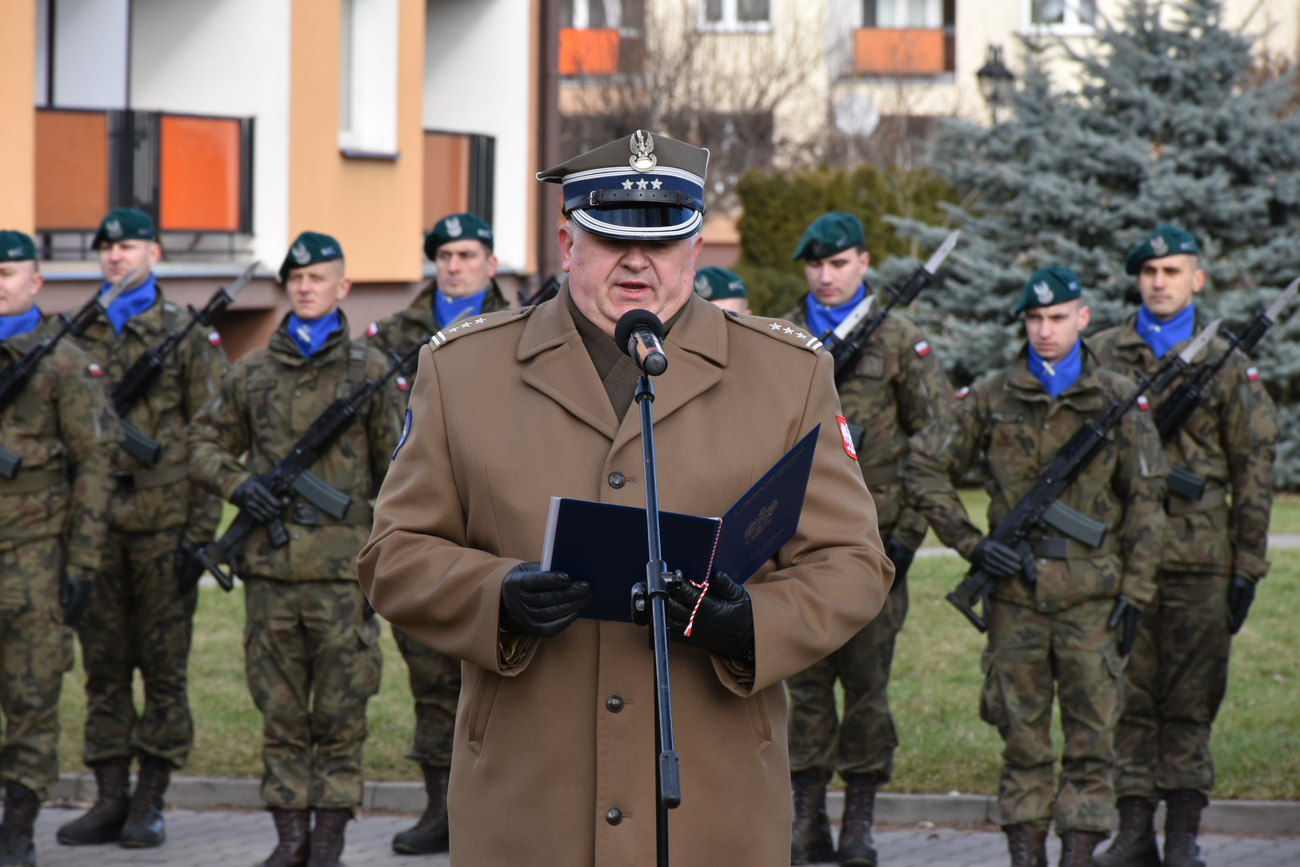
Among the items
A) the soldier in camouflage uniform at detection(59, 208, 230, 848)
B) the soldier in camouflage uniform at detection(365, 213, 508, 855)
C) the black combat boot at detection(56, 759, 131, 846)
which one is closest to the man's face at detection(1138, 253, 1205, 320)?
the soldier in camouflage uniform at detection(365, 213, 508, 855)

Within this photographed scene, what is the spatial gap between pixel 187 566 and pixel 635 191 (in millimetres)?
4493

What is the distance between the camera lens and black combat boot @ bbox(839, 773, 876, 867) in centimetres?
712

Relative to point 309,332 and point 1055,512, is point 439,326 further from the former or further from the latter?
point 1055,512

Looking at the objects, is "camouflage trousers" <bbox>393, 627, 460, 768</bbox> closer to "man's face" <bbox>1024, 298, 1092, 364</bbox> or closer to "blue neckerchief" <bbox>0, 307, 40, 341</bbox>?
A: "blue neckerchief" <bbox>0, 307, 40, 341</bbox>

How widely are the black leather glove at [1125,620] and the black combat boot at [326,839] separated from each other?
3.07m

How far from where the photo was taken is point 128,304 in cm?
800

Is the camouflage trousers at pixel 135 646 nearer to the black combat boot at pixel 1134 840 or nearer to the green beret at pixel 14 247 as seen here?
the green beret at pixel 14 247

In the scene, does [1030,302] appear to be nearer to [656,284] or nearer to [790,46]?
[656,284]

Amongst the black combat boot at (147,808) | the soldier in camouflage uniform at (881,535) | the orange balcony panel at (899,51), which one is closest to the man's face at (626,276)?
the soldier in camouflage uniform at (881,535)

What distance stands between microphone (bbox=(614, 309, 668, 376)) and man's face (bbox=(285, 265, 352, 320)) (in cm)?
406

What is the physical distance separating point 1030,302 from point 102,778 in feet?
14.5

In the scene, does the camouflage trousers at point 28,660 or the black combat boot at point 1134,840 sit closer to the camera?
the camouflage trousers at point 28,660

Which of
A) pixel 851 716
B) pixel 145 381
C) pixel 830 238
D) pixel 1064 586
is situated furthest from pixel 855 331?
pixel 145 381

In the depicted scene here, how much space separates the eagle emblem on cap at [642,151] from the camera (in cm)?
357
